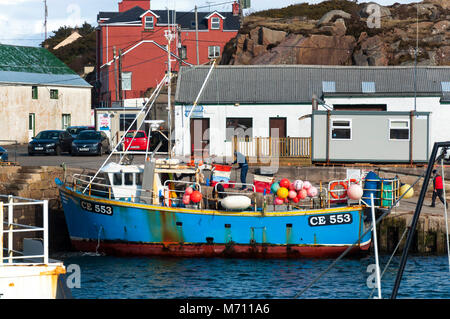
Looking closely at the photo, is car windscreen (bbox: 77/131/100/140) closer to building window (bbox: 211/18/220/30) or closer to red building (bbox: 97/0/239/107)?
red building (bbox: 97/0/239/107)

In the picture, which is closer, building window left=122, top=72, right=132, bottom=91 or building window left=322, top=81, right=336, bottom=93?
building window left=322, top=81, right=336, bottom=93

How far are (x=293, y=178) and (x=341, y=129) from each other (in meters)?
3.62

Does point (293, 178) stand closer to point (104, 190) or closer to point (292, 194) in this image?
point (292, 194)

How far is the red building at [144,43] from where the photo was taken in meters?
67.7

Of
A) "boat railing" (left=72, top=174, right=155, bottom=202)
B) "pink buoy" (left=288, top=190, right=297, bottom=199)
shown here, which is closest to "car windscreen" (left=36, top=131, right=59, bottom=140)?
"boat railing" (left=72, top=174, right=155, bottom=202)

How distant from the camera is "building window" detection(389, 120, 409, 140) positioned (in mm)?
32188

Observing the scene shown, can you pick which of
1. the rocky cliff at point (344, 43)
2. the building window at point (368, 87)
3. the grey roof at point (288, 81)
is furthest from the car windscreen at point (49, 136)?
the building window at point (368, 87)

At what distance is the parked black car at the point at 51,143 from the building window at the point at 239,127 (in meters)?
11.1

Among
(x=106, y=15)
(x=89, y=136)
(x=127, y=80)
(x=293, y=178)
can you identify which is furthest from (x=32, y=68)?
(x=293, y=178)

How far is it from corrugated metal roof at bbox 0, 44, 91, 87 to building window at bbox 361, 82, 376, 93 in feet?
103

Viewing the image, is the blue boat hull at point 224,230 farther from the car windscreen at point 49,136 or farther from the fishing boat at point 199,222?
the car windscreen at point 49,136

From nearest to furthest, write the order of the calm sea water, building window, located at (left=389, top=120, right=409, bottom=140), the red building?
the calm sea water < building window, located at (left=389, top=120, right=409, bottom=140) < the red building

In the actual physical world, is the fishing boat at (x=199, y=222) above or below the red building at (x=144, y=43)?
below

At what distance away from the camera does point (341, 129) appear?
3247 cm
